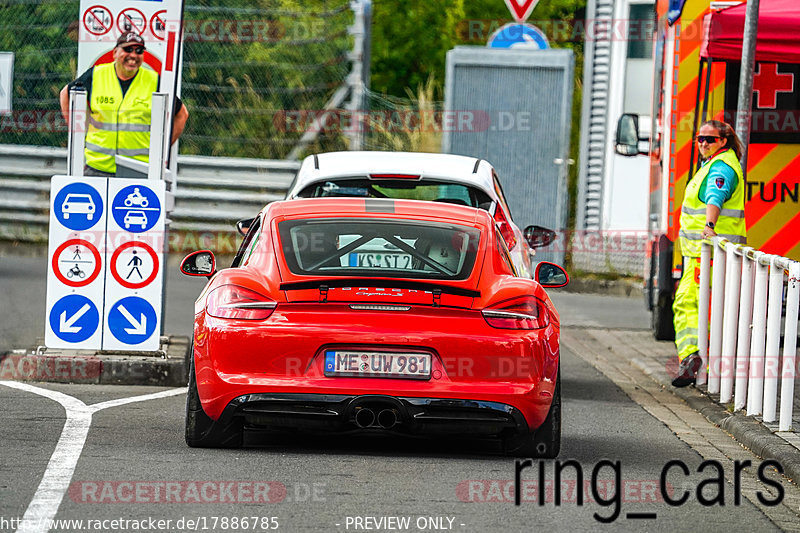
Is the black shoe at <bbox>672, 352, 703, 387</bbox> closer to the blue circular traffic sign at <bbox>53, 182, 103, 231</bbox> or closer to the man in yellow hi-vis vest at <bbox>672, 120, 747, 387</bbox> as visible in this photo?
the man in yellow hi-vis vest at <bbox>672, 120, 747, 387</bbox>

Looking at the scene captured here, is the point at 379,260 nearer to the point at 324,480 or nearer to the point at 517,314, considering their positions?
the point at 517,314

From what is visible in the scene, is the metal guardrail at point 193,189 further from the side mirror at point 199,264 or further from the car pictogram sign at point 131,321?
the side mirror at point 199,264

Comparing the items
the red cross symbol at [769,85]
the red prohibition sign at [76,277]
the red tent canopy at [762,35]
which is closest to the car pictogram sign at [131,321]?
the red prohibition sign at [76,277]

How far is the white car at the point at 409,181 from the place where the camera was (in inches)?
434

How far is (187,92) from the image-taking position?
2409 centimetres

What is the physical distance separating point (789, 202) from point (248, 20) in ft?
40.4

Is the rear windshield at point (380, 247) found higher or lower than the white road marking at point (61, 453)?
higher

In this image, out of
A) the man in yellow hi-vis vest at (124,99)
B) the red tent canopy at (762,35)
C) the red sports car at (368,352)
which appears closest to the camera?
the red sports car at (368,352)

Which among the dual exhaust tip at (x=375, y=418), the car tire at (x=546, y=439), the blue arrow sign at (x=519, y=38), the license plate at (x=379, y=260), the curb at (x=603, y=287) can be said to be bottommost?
the curb at (x=603, y=287)

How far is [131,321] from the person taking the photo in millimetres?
11250

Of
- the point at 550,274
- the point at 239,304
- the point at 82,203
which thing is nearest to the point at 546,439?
the point at 550,274

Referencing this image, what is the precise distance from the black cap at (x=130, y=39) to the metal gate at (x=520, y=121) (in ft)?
32.0

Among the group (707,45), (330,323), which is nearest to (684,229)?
(707,45)

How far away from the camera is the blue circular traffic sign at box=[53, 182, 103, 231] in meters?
11.1
